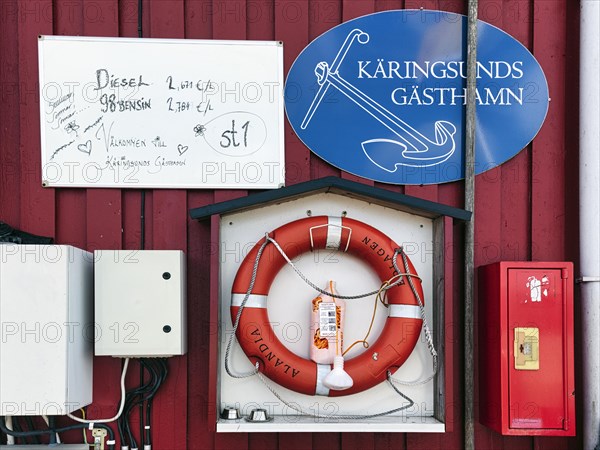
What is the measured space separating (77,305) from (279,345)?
0.72 metres

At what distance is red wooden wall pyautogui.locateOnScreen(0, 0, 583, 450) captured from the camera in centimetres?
243

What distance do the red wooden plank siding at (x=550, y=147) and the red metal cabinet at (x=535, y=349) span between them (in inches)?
11.7

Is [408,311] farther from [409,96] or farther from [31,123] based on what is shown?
[31,123]

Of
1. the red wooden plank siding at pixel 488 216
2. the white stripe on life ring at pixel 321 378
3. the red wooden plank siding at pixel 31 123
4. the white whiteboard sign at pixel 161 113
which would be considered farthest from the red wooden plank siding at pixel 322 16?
the red wooden plank siding at pixel 31 123

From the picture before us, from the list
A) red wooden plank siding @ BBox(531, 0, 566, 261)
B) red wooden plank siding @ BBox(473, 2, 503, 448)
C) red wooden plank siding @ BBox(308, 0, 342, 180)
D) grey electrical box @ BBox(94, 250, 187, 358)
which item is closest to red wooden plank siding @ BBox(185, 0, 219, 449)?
grey electrical box @ BBox(94, 250, 187, 358)

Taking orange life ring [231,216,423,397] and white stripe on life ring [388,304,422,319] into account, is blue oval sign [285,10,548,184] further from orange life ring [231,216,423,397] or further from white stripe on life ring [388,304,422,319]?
white stripe on life ring [388,304,422,319]

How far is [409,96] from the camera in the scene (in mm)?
2479

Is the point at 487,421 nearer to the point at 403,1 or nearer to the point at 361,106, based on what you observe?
the point at 361,106

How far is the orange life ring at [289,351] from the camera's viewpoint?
2182 millimetres

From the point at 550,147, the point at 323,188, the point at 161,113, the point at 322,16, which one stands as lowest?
the point at 323,188

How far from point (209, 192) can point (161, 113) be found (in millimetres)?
359

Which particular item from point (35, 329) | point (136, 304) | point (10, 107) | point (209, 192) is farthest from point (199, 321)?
point (10, 107)

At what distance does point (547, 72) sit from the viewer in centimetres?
253

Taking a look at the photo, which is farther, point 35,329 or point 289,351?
point 289,351
